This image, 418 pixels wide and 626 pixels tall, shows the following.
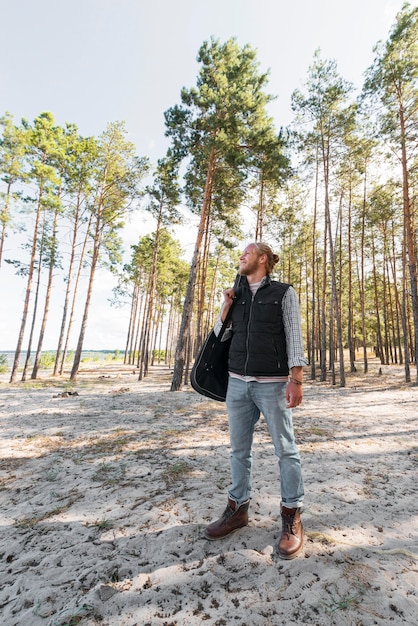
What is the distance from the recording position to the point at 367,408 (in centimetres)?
903

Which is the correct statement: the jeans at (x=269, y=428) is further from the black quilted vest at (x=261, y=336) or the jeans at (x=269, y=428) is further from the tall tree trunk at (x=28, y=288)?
the tall tree trunk at (x=28, y=288)

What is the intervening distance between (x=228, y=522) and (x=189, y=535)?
40 cm

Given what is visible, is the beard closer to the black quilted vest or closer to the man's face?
the man's face

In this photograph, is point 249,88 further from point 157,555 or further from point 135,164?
point 157,555

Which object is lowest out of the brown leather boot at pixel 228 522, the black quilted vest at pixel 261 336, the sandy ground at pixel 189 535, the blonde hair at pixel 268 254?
the sandy ground at pixel 189 535

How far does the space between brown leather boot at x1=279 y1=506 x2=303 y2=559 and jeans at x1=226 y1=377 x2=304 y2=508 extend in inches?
4.1

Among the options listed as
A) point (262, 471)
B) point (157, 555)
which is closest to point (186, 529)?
point (157, 555)

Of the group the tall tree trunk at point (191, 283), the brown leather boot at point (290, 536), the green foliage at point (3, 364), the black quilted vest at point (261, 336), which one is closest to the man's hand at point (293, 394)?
the black quilted vest at point (261, 336)

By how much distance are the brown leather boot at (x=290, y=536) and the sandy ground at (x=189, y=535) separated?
6 cm

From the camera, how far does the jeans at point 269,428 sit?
240 centimetres

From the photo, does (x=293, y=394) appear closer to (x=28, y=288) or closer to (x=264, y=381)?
(x=264, y=381)

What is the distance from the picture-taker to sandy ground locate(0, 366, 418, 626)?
6.24ft

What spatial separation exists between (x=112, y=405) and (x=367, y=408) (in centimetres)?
826

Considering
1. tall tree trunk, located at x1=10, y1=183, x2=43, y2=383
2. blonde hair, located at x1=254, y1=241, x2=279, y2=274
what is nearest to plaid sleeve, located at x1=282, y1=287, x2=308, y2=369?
blonde hair, located at x1=254, y1=241, x2=279, y2=274
